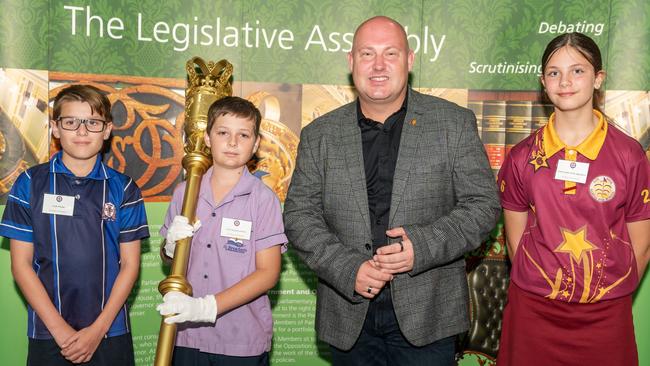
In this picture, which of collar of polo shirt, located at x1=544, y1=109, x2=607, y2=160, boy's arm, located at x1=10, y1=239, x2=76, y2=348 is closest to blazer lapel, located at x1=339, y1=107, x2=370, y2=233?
collar of polo shirt, located at x1=544, y1=109, x2=607, y2=160

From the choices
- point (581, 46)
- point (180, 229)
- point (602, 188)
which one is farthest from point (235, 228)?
point (581, 46)

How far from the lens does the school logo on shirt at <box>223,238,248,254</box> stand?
93.0 inches

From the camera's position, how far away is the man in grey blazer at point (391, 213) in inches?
84.5

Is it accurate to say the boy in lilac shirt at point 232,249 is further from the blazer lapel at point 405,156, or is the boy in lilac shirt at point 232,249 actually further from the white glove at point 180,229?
the blazer lapel at point 405,156

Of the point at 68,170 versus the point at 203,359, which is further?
the point at 68,170

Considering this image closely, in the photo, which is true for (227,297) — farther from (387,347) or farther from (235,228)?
(387,347)

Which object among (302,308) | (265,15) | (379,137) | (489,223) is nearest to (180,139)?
(265,15)

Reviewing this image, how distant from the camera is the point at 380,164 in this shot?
2289mm

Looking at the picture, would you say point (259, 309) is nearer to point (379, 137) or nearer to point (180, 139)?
point (379, 137)

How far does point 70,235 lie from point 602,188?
2200mm

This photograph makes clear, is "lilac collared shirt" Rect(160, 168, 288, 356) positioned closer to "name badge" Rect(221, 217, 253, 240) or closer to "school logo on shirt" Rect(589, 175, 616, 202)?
"name badge" Rect(221, 217, 253, 240)

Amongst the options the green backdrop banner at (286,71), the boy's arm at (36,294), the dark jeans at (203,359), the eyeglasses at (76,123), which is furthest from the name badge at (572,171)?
the boy's arm at (36,294)

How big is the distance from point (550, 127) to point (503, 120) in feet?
3.20

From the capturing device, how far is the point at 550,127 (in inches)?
98.7
